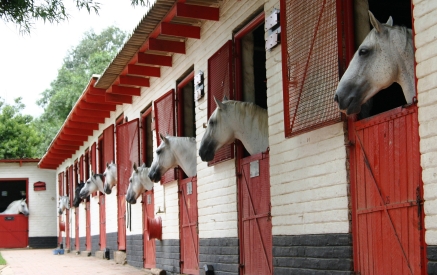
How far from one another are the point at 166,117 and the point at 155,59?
0.87 meters

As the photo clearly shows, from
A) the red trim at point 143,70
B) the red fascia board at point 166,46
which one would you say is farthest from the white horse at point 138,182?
the red fascia board at point 166,46

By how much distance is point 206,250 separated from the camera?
9070 millimetres

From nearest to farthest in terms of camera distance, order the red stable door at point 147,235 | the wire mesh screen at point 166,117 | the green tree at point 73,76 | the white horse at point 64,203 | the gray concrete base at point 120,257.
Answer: the wire mesh screen at point 166,117
the red stable door at point 147,235
the gray concrete base at point 120,257
the white horse at point 64,203
the green tree at point 73,76

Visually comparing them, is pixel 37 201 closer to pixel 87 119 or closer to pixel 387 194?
pixel 87 119

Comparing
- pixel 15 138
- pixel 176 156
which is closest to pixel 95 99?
pixel 176 156

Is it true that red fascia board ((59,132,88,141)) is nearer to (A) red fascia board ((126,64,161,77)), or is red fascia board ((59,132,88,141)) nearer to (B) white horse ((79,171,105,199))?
(B) white horse ((79,171,105,199))

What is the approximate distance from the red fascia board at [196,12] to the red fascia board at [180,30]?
2.27 ft

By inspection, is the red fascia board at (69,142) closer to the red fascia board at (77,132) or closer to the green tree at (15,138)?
the red fascia board at (77,132)

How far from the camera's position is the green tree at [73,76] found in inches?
1586

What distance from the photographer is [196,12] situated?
28.3ft

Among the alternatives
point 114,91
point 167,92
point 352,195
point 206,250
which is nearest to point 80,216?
point 114,91

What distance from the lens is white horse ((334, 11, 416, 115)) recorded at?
4.91 m

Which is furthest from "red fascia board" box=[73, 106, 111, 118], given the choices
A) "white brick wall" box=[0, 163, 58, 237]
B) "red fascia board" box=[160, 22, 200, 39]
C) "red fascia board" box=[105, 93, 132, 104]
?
"white brick wall" box=[0, 163, 58, 237]

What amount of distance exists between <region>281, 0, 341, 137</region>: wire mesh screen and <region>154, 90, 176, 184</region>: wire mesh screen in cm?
430
